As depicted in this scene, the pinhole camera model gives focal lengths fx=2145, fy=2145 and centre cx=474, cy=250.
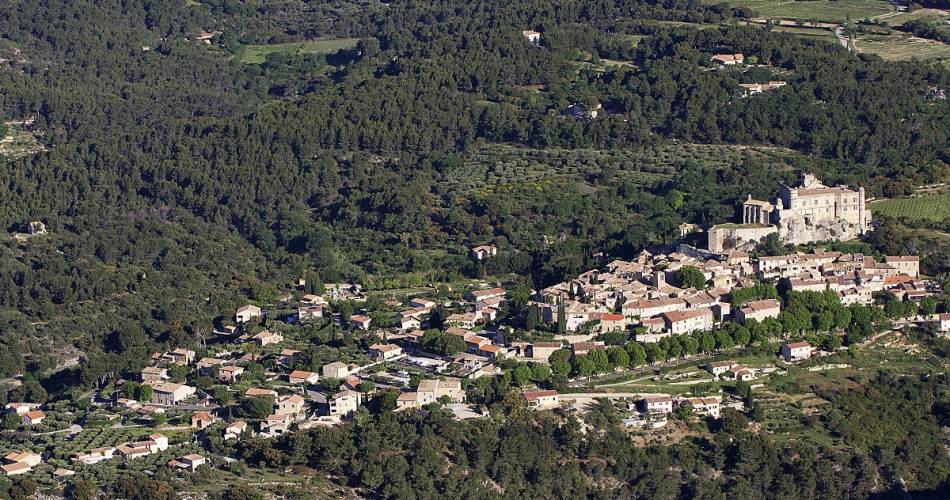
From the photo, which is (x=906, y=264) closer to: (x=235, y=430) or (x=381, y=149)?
(x=235, y=430)

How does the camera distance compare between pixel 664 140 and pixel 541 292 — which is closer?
pixel 541 292

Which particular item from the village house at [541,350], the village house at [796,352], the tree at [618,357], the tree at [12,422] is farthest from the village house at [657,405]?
the tree at [12,422]

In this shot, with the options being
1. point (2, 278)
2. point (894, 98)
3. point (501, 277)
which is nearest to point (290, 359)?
point (501, 277)

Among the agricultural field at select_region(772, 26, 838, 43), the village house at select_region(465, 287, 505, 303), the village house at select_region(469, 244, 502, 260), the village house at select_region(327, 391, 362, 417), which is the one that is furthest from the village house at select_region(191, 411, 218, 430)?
the agricultural field at select_region(772, 26, 838, 43)

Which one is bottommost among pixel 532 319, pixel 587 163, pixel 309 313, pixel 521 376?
pixel 587 163

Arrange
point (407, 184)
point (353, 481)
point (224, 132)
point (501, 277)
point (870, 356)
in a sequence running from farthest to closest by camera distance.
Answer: point (224, 132), point (407, 184), point (501, 277), point (870, 356), point (353, 481)

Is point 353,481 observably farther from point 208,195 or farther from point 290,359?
point 208,195

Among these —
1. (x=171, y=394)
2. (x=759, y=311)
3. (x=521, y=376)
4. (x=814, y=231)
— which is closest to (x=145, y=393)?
(x=171, y=394)
